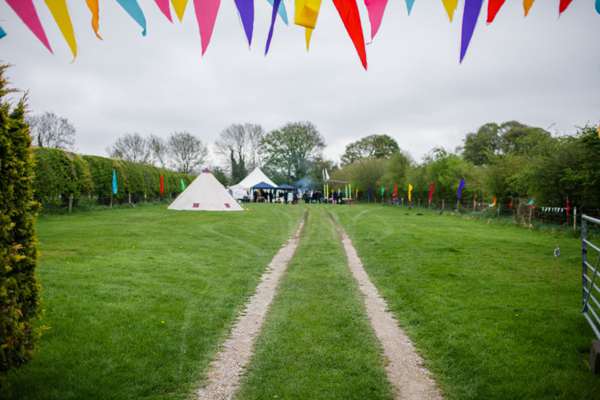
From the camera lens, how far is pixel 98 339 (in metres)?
3.58

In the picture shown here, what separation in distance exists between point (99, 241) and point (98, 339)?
6892 millimetres

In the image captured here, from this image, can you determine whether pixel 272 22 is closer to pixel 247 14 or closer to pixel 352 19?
pixel 247 14

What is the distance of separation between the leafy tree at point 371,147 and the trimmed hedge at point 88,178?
1628 inches

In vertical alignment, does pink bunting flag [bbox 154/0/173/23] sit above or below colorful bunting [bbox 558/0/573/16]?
below

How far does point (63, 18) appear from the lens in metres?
2.00

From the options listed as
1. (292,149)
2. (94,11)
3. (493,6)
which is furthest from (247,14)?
(292,149)

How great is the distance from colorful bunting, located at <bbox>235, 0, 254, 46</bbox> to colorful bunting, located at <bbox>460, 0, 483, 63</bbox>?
4.34 feet

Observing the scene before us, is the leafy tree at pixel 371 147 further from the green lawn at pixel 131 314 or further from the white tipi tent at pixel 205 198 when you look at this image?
the green lawn at pixel 131 314

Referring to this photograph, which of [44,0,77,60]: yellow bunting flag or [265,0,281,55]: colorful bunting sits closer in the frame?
[44,0,77,60]: yellow bunting flag

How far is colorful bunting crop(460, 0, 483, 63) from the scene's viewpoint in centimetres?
214

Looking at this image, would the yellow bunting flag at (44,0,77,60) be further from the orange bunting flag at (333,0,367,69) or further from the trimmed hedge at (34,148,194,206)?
the trimmed hedge at (34,148,194,206)

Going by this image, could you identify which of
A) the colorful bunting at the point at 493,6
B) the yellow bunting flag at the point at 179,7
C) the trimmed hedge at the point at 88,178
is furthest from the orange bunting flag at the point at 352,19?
the trimmed hedge at the point at 88,178

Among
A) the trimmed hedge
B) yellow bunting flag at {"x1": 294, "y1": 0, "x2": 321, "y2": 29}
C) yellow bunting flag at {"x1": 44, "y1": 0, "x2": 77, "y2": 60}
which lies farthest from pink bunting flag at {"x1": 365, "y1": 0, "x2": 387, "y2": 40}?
the trimmed hedge

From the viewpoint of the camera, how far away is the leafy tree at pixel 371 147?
64188 millimetres
